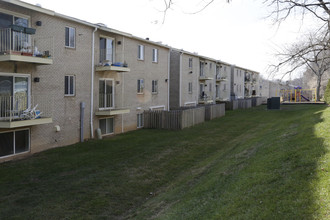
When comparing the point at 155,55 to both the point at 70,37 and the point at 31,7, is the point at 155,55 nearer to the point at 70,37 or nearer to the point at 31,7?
the point at 70,37

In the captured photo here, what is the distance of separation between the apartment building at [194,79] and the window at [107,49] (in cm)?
1105

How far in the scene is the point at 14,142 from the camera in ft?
42.5

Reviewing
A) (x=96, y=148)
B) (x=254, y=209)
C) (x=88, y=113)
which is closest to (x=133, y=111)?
(x=88, y=113)

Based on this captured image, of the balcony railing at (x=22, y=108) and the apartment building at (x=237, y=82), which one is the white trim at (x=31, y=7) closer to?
the balcony railing at (x=22, y=108)

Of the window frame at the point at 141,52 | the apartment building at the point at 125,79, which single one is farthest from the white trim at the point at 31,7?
the window frame at the point at 141,52

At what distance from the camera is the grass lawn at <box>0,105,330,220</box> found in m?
5.66

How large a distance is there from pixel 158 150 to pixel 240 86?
44.2 metres

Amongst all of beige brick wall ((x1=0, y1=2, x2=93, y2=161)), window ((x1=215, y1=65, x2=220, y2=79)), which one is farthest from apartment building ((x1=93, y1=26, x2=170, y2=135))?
window ((x1=215, y1=65, x2=220, y2=79))

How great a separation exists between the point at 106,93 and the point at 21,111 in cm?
687

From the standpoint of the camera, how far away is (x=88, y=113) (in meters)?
17.3

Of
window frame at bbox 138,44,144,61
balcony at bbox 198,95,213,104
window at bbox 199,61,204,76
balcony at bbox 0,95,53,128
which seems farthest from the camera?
window at bbox 199,61,204,76

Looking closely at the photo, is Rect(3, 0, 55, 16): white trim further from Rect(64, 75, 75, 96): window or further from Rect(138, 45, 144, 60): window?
Rect(138, 45, 144, 60): window

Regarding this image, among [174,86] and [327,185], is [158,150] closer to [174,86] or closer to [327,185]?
[327,185]

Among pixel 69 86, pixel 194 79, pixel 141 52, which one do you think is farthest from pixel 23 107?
pixel 194 79
